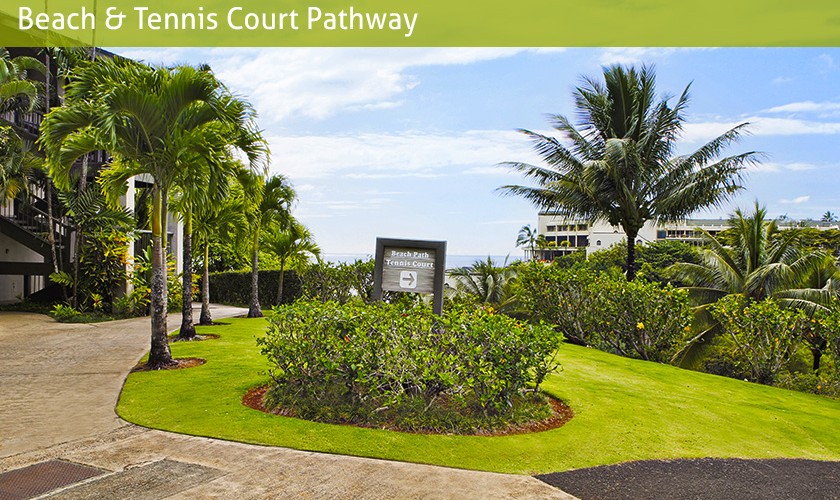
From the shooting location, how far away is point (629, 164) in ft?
68.4

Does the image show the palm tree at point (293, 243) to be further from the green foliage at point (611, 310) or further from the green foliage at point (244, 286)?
the green foliage at point (611, 310)

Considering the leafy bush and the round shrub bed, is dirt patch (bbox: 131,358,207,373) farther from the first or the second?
the leafy bush

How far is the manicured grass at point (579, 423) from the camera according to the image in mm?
6820

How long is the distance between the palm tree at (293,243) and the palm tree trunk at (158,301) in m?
10.6

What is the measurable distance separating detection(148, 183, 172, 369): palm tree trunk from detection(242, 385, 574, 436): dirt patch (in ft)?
8.51

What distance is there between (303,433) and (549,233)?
94.3 m

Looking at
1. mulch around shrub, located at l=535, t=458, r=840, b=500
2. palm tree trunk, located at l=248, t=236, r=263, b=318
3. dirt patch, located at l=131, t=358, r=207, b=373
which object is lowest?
mulch around shrub, located at l=535, t=458, r=840, b=500

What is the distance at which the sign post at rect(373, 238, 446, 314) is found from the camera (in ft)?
30.7

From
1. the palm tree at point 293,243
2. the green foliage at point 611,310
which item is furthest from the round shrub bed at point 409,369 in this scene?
the palm tree at point 293,243

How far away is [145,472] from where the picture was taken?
6000mm

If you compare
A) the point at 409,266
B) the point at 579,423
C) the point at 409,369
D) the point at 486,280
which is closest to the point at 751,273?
the point at 486,280

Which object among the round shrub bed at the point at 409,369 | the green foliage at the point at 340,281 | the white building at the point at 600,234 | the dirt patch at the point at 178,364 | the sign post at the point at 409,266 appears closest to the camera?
the round shrub bed at the point at 409,369

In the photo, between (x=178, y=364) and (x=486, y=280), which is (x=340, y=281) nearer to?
(x=486, y=280)

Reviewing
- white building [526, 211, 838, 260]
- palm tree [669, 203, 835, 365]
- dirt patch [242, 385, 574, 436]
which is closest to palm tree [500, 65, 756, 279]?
palm tree [669, 203, 835, 365]
